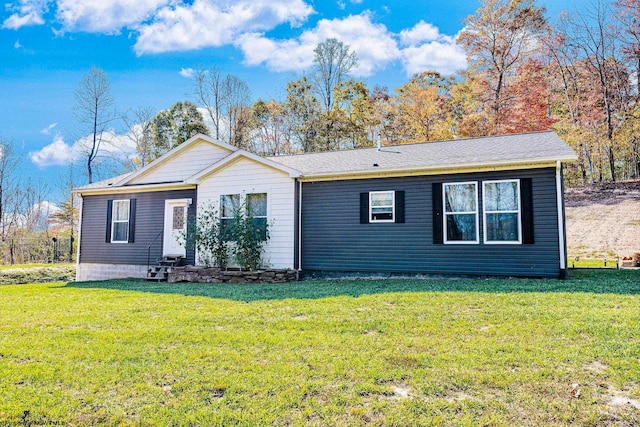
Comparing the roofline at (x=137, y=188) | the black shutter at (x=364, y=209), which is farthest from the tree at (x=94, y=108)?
the black shutter at (x=364, y=209)

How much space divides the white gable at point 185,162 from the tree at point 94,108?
1389 cm

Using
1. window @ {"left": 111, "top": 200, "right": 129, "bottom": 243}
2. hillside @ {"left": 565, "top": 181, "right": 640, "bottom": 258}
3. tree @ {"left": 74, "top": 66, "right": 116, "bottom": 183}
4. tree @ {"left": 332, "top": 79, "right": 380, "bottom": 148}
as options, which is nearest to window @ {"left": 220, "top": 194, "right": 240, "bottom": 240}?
window @ {"left": 111, "top": 200, "right": 129, "bottom": 243}

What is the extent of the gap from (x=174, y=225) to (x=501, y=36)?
19768 millimetres

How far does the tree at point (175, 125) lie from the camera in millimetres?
26078

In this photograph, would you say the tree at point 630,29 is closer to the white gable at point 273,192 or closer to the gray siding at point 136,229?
the white gable at point 273,192

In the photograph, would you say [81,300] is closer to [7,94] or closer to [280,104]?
[7,94]

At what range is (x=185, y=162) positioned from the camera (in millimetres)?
13414

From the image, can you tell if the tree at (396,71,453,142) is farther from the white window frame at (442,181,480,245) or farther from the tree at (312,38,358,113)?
the white window frame at (442,181,480,245)

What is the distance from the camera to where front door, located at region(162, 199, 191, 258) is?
12820 millimetres

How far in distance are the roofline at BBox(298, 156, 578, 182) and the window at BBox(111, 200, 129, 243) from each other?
263 inches

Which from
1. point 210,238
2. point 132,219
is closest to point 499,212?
point 210,238

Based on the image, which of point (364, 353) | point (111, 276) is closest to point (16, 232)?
point (111, 276)

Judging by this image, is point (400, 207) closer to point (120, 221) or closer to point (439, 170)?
point (439, 170)

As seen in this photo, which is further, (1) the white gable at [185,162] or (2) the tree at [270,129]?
(2) the tree at [270,129]
